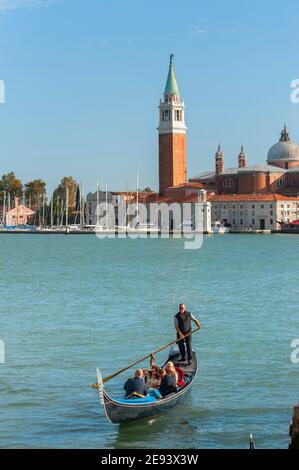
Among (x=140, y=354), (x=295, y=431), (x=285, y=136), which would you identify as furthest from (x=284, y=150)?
(x=295, y=431)

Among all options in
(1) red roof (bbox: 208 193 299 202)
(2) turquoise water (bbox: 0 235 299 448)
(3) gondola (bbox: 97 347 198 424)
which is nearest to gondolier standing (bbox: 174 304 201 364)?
(2) turquoise water (bbox: 0 235 299 448)

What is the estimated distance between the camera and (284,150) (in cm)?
9769

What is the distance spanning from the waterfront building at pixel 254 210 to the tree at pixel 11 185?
27.2 meters

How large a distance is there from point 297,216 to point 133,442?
83.3 metres

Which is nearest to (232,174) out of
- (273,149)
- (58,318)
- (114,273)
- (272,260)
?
(273,149)

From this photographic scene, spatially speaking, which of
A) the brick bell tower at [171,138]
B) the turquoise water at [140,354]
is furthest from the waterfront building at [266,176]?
the turquoise water at [140,354]

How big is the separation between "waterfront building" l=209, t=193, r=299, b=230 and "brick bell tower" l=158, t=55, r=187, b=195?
13.8 ft

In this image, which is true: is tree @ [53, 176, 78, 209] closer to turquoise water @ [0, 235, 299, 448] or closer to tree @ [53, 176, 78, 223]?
tree @ [53, 176, 78, 223]

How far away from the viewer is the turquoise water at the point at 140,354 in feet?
34.8

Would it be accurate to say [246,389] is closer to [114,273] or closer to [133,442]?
[133,442]

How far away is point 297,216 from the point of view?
92250 millimetres

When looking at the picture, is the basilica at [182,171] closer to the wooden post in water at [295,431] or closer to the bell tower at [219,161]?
the bell tower at [219,161]

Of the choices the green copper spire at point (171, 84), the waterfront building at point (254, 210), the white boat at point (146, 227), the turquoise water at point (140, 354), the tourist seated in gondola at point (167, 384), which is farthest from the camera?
the green copper spire at point (171, 84)
